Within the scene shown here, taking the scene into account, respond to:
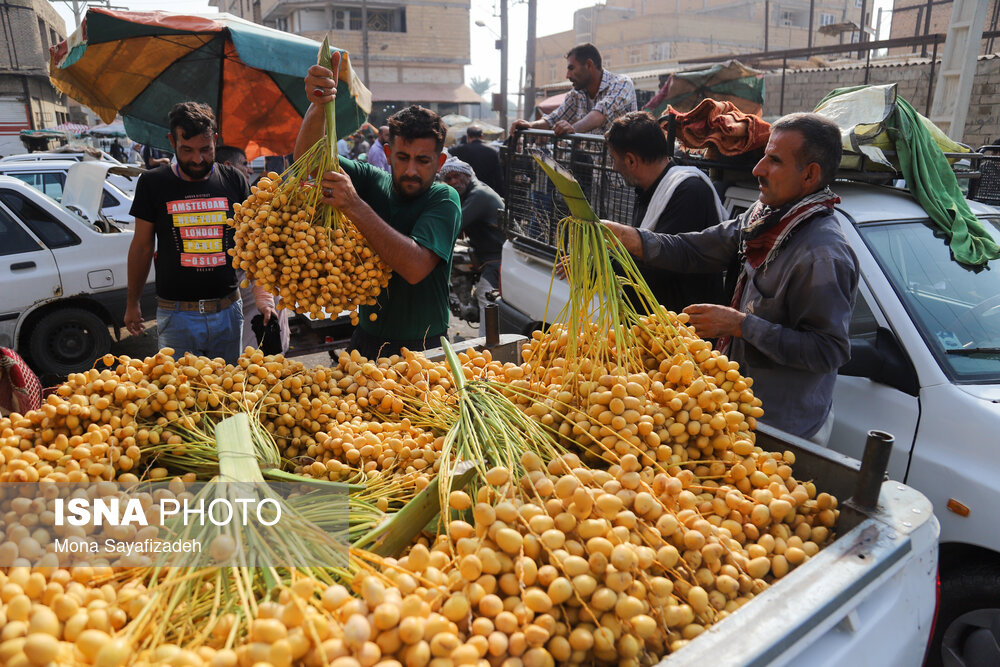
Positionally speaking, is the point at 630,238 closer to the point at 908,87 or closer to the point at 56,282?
the point at 56,282

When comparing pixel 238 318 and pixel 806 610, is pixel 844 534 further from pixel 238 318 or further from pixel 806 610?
pixel 238 318

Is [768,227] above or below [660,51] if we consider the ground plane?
below

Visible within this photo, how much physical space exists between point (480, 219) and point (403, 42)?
31.8m

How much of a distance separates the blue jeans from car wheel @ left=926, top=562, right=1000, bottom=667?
147 inches

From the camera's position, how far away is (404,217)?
9.73 feet

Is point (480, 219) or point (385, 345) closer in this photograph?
point (385, 345)

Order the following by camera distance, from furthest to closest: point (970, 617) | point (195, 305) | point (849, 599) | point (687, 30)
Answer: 1. point (687, 30)
2. point (195, 305)
3. point (970, 617)
4. point (849, 599)

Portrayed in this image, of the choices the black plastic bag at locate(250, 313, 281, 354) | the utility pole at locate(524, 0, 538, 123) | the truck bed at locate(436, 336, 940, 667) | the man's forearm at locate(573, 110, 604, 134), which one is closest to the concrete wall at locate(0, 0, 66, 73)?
the utility pole at locate(524, 0, 538, 123)

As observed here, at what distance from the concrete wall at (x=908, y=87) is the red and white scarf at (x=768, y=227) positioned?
9155mm

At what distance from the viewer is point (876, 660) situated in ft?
4.88

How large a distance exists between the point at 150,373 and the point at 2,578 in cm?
85

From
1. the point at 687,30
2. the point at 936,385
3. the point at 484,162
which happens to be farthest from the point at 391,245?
the point at 687,30

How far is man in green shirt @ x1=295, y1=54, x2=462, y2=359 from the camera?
2.44m

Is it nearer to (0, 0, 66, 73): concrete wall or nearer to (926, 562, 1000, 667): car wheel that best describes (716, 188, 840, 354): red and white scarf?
(926, 562, 1000, 667): car wheel
